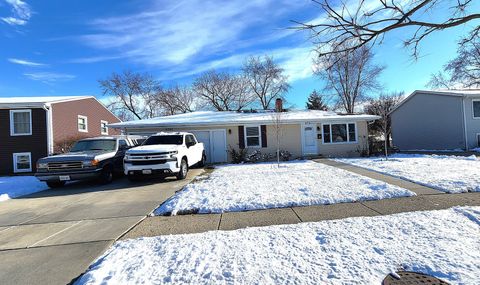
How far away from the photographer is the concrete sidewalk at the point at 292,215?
540 centimetres

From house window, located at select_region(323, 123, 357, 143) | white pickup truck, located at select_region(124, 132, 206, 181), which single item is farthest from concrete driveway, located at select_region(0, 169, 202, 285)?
house window, located at select_region(323, 123, 357, 143)

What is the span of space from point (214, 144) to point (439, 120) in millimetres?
17661

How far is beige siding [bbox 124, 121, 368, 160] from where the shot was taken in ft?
60.7

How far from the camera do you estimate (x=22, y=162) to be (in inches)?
697

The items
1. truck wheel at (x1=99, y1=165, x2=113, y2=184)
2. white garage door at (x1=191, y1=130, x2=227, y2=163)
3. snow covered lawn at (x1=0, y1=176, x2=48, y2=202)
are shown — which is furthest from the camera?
white garage door at (x1=191, y1=130, x2=227, y2=163)

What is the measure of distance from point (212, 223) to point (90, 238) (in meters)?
2.13

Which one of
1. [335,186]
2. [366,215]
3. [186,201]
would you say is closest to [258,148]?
[335,186]

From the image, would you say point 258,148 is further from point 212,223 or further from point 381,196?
point 212,223

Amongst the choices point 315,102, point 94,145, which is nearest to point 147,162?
point 94,145

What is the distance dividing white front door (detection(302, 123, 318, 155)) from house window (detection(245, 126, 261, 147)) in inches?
115

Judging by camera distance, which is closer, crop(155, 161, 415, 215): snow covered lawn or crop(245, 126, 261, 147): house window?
crop(155, 161, 415, 215): snow covered lawn

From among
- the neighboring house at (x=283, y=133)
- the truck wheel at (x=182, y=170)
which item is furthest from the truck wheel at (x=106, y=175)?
the neighboring house at (x=283, y=133)

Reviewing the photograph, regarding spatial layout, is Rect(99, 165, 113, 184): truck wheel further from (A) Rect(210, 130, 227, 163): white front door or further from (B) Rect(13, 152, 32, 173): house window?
(B) Rect(13, 152, 32, 173): house window

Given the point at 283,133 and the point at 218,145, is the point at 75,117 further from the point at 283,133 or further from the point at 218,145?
the point at 283,133
